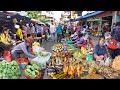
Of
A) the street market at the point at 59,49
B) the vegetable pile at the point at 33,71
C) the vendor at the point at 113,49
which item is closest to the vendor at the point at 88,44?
the street market at the point at 59,49

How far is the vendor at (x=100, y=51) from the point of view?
647 centimetres

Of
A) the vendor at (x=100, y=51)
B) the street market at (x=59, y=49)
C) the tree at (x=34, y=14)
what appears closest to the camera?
the tree at (x=34, y=14)

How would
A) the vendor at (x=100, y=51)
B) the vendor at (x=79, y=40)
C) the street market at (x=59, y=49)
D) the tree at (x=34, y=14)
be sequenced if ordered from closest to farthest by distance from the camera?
the tree at (x=34, y=14) < the street market at (x=59, y=49) < the vendor at (x=100, y=51) < the vendor at (x=79, y=40)

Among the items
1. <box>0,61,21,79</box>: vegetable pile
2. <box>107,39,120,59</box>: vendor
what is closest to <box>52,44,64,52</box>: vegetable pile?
<box>0,61,21,79</box>: vegetable pile

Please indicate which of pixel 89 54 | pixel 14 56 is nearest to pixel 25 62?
pixel 14 56

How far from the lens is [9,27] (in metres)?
6.41

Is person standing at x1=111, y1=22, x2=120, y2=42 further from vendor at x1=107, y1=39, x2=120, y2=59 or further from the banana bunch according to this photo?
the banana bunch

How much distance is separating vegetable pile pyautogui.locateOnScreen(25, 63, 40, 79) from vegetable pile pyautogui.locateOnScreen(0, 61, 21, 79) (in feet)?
0.57

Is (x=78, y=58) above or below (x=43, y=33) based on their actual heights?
below

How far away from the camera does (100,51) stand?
647cm

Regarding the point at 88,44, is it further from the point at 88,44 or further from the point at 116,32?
the point at 116,32

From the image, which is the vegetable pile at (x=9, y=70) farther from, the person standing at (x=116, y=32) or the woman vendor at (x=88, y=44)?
the person standing at (x=116, y=32)
